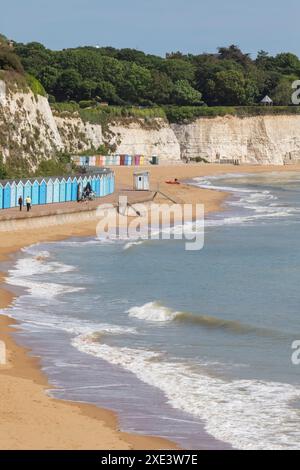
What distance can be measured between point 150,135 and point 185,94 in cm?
1342

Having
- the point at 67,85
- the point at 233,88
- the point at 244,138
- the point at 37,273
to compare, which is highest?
the point at 233,88

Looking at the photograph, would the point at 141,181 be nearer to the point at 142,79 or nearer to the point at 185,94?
the point at 142,79

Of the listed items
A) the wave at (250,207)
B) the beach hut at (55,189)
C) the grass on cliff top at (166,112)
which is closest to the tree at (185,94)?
the grass on cliff top at (166,112)

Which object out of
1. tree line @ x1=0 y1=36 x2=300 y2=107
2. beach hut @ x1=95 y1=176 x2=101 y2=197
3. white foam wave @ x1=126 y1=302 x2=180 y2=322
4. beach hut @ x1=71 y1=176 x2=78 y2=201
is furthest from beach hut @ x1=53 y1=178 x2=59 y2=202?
tree line @ x1=0 y1=36 x2=300 y2=107

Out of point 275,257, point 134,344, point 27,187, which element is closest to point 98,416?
point 134,344

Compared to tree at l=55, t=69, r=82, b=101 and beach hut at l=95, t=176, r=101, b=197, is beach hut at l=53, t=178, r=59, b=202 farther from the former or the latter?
tree at l=55, t=69, r=82, b=101

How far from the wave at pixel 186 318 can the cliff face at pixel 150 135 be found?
1243 inches

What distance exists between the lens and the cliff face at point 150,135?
57.2 metres

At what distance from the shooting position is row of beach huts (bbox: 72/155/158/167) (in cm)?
8806

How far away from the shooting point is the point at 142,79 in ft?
396

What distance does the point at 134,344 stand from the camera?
19953mm

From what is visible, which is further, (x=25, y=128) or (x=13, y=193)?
(x=25, y=128)

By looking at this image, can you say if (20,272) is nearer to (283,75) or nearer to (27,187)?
(27,187)

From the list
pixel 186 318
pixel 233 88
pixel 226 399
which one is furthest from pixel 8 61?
pixel 233 88
